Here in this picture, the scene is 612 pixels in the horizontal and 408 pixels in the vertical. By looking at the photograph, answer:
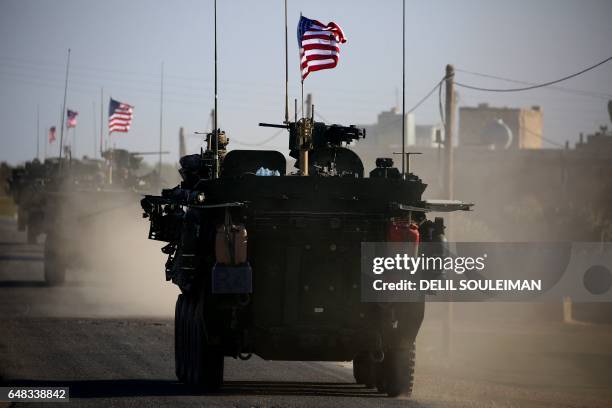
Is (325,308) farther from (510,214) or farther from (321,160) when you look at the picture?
(510,214)

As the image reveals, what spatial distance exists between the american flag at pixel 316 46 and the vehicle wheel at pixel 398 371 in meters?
7.52

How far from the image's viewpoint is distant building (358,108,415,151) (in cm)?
9725

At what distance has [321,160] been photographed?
56.1ft

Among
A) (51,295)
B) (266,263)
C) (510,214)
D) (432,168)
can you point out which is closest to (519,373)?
(266,263)

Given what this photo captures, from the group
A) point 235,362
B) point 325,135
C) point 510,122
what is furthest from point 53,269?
point 510,122

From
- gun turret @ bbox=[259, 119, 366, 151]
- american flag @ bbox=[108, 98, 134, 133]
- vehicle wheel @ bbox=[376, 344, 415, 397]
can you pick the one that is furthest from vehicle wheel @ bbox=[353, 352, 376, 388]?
american flag @ bbox=[108, 98, 134, 133]

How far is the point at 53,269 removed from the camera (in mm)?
36250

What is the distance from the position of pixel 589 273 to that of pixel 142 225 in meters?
12.6

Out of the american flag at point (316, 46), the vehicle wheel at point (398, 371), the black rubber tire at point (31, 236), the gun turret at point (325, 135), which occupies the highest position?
the american flag at point (316, 46)

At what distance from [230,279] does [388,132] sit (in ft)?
288

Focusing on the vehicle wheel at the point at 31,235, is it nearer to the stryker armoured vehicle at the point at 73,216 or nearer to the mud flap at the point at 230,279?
the stryker armoured vehicle at the point at 73,216

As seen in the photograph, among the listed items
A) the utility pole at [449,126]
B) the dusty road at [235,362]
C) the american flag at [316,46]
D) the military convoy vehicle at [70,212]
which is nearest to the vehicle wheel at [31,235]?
the dusty road at [235,362]

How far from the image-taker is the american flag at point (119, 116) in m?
50.7

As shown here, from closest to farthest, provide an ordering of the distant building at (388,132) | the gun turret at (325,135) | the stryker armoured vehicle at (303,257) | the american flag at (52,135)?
the stryker armoured vehicle at (303,257) → the gun turret at (325,135) → the american flag at (52,135) → the distant building at (388,132)
